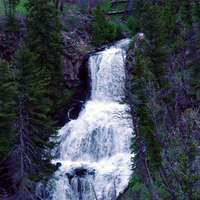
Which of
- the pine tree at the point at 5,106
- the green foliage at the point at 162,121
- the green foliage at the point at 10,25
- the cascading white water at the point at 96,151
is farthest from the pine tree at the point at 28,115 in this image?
the green foliage at the point at 10,25

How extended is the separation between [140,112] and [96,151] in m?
7.20

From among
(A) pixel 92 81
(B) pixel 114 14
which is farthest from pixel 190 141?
(B) pixel 114 14

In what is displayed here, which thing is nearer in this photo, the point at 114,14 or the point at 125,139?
the point at 125,139

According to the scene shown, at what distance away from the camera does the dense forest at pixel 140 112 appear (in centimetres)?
724

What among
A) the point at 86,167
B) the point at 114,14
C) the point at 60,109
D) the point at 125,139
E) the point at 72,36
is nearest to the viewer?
the point at 86,167

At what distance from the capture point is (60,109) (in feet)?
79.8

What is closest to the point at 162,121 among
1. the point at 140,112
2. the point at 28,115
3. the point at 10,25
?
the point at 140,112

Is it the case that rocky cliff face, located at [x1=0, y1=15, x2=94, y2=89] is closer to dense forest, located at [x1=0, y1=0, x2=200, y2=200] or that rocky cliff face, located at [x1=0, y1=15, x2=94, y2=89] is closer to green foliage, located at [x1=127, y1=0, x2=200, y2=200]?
dense forest, located at [x1=0, y1=0, x2=200, y2=200]

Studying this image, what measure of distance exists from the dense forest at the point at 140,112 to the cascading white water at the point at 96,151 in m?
1.32

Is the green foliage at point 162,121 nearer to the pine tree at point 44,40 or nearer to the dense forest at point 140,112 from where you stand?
the dense forest at point 140,112

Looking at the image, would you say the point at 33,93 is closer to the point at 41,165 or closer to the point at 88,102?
the point at 41,165

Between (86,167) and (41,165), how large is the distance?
413cm

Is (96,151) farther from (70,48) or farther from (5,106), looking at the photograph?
(70,48)

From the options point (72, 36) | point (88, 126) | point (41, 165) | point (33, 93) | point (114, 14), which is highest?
point (114, 14)
